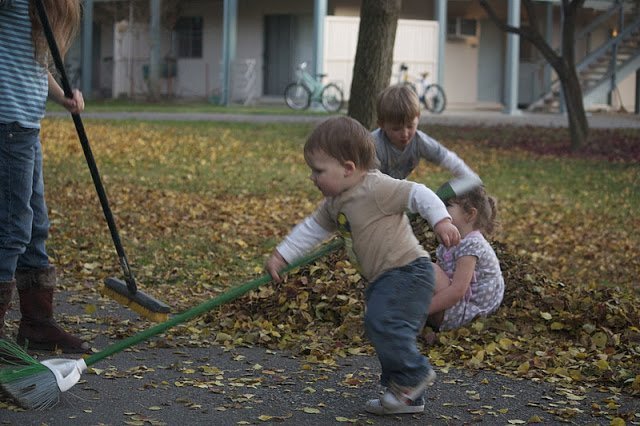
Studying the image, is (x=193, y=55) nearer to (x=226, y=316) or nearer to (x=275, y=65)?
(x=275, y=65)

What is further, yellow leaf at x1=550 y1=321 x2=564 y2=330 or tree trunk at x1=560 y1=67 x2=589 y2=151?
tree trunk at x1=560 y1=67 x2=589 y2=151

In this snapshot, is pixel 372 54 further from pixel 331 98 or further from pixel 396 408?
pixel 331 98

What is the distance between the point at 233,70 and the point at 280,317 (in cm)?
2673

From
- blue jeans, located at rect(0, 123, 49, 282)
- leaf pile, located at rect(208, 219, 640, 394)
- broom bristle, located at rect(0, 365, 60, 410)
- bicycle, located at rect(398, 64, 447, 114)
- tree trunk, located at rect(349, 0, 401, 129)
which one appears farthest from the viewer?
bicycle, located at rect(398, 64, 447, 114)

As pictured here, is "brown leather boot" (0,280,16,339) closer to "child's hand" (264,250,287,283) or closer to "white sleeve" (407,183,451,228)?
"child's hand" (264,250,287,283)

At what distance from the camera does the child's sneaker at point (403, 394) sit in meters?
4.53

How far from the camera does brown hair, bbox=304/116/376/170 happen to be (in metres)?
4.50

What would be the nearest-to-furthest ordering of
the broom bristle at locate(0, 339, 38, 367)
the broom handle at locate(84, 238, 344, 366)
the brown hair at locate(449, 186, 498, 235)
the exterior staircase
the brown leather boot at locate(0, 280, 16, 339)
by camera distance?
1. the broom handle at locate(84, 238, 344, 366)
2. the broom bristle at locate(0, 339, 38, 367)
3. the brown leather boot at locate(0, 280, 16, 339)
4. the brown hair at locate(449, 186, 498, 235)
5. the exterior staircase

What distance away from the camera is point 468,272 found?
19.3ft

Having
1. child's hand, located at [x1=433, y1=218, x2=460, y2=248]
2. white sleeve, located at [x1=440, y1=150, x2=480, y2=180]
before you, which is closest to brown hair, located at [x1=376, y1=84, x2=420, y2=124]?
white sleeve, located at [x1=440, y1=150, x2=480, y2=180]

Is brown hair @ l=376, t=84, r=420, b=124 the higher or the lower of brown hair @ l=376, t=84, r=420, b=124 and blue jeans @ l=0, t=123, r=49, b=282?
the higher

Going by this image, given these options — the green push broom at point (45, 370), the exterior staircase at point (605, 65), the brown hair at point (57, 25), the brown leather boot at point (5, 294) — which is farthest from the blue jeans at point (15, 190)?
the exterior staircase at point (605, 65)

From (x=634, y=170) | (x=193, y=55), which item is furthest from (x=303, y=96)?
(x=634, y=170)

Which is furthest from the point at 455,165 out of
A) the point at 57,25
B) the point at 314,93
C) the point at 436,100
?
the point at 436,100
